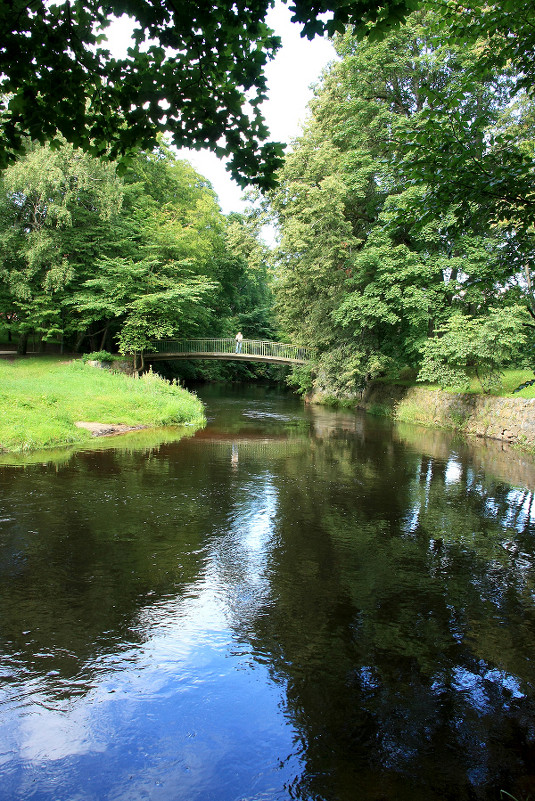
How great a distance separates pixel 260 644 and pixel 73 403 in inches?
470

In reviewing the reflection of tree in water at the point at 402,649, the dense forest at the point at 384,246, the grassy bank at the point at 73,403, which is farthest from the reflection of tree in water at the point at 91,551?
the dense forest at the point at 384,246

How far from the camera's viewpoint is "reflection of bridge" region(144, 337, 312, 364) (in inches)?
1202

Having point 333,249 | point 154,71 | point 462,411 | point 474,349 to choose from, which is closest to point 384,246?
point 333,249

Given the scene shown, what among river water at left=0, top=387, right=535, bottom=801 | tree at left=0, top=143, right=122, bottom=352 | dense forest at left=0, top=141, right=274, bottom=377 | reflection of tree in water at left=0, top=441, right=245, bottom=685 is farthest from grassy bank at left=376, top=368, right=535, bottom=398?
tree at left=0, top=143, right=122, bottom=352

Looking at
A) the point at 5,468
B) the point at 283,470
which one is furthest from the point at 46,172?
the point at 283,470

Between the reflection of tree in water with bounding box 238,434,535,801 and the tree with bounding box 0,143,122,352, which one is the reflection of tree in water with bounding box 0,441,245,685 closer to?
the reflection of tree in water with bounding box 238,434,535,801

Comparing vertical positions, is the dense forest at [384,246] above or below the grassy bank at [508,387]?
above

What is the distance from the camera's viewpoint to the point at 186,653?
4.27 metres

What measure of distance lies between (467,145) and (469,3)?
1.44m

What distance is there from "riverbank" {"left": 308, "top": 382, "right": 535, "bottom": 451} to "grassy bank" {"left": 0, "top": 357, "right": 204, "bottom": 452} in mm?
9120

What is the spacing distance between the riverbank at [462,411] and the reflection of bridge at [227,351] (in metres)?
6.51

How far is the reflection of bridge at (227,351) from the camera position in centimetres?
3053

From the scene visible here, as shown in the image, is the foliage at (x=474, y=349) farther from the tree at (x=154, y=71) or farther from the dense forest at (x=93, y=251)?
the tree at (x=154, y=71)

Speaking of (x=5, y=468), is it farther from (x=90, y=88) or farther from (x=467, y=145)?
(x=467, y=145)
